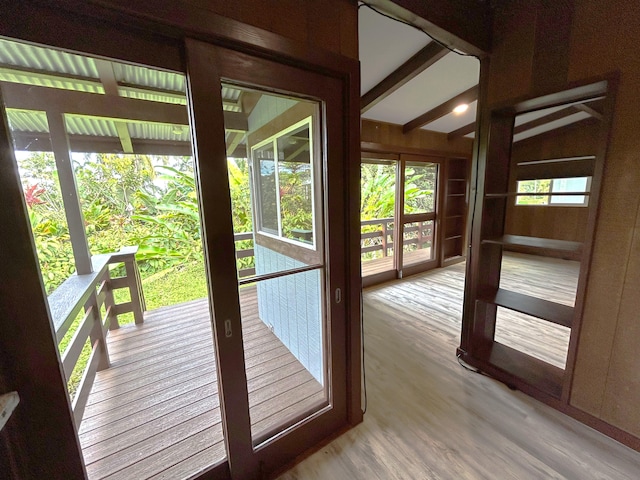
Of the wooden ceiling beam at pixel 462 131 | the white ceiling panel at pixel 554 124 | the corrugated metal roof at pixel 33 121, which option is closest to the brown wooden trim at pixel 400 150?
the wooden ceiling beam at pixel 462 131

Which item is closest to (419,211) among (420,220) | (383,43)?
(420,220)

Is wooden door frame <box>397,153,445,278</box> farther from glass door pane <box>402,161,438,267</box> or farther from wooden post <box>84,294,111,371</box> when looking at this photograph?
wooden post <box>84,294,111,371</box>

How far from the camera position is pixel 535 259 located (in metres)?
5.49

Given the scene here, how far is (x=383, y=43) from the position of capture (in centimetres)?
212

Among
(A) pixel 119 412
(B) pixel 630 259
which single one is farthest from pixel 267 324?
(B) pixel 630 259

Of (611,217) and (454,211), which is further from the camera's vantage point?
(454,211)

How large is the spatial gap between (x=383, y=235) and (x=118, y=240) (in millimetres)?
4132

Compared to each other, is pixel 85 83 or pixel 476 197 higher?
pixel 85 83

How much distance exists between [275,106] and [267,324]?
186cm

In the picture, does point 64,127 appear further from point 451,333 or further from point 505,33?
point 451,333

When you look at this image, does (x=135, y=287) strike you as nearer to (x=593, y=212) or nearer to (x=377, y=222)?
(x=377, y=222)

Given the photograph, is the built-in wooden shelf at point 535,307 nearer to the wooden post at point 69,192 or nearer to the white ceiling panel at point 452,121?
the white ceiling panel at point 452,121

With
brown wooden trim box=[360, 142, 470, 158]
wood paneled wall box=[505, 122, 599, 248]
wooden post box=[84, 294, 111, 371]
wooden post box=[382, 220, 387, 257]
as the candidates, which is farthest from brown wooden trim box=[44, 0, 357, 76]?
wood paneled wall box=[505, 122, 599, 248]

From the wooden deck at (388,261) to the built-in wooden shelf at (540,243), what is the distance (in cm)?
249
